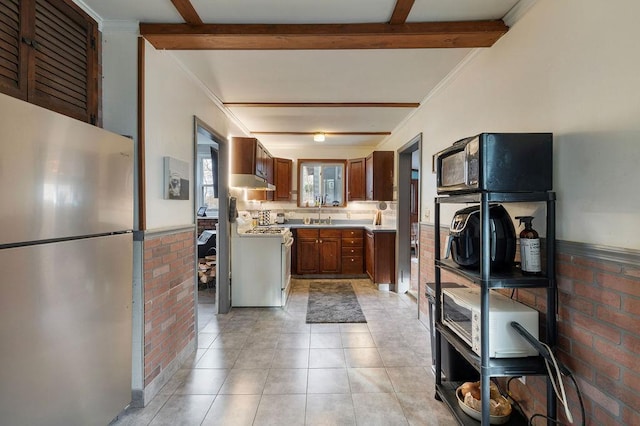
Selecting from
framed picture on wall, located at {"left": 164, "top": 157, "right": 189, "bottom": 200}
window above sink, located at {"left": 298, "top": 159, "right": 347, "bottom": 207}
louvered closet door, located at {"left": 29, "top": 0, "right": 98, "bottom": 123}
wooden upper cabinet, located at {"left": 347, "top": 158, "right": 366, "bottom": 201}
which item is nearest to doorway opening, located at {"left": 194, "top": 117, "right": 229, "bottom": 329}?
→ framed picture on wall, located at {"left": 164, "top": 157, "right": 189, "bottom": 200}

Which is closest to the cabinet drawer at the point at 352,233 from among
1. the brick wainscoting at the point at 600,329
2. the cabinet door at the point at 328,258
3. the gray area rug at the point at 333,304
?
the cabinet door at the point at 328,258

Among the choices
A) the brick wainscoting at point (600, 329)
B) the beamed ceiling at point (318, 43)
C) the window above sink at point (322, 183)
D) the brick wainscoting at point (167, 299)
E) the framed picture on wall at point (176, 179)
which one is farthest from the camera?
A: the window above sink at point (322, 183)

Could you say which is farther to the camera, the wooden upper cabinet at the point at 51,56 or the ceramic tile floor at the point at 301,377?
the ceramic tile floor at the point at 301,377

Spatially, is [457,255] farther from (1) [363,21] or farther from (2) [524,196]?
(1) [363,21]

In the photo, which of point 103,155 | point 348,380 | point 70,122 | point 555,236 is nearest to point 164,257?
point 103,155

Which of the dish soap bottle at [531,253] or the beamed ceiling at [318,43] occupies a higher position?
the beamed ceiling at [318,43]

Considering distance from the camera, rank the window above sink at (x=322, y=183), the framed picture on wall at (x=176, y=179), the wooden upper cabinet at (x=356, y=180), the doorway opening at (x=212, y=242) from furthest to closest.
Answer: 1. the window above sink at (x=322, y=183)
2. the wooden upper cabinet at (x=356, y=180)
3. the doorway opening at (x=212, y=242)
4. the framed picture on wall at (x=176, y=179)

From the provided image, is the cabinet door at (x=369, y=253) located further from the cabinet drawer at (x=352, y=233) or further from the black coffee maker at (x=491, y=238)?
the black coffee maker at (x=491, y=238)

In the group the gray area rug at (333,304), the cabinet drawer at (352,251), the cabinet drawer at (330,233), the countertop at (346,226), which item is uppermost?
the countertop at (346,226)

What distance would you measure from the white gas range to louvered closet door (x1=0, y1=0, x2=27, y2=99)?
257cm

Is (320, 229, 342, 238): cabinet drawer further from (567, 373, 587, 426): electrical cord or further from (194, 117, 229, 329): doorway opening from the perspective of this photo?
(567, 373, 587, 426): electrical cord

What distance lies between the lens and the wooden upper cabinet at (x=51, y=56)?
1.33 m

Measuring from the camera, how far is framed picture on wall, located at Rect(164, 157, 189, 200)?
2.18 metres

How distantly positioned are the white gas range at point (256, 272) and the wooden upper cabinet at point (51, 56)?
2.22m
